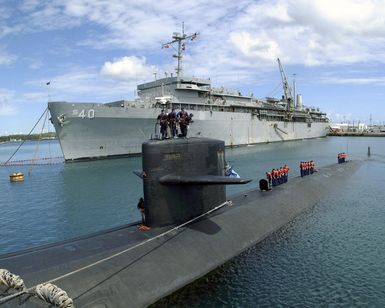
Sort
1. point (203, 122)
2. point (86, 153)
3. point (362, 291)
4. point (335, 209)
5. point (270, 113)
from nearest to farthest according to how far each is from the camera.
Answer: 1. point (362, 291)
2. point (335, 209)
3. point (86, 153)
4. point (203, 122)
5. point (270, 113)

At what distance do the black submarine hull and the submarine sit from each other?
16 mm

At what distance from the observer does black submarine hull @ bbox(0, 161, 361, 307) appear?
5.76 m

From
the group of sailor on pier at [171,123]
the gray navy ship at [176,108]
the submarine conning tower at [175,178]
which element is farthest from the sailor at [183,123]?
the gray navy ship at [176,108]

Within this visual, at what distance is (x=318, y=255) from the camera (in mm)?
10055

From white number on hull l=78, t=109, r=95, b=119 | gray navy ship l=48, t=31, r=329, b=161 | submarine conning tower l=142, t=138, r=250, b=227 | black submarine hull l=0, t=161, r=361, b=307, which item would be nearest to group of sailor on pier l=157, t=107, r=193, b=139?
submarine conning tower l=142, t=138, r=250, b=227

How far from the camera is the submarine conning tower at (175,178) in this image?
813 centimetres

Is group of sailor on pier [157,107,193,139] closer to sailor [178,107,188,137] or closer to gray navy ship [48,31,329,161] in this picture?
sailor [178,107,188,137]

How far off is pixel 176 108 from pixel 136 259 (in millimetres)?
39837

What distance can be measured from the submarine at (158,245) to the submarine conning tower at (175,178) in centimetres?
2

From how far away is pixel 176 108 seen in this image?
46031 mm

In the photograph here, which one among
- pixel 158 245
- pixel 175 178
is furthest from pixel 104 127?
pixel 158 245

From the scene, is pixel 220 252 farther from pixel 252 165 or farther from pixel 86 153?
pixel 86 153

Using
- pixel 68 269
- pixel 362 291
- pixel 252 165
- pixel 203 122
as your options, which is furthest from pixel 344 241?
pixel 203 122

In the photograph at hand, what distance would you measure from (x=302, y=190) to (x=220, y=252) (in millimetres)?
8351
